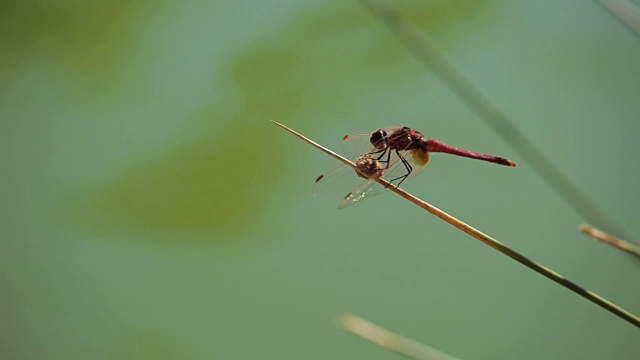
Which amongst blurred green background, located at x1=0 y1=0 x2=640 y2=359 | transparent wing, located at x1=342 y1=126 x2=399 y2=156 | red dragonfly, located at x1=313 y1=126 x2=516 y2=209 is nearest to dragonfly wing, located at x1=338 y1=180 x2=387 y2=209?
red dragonfly, located at x1=313 y1=126 x2=516 y2=209

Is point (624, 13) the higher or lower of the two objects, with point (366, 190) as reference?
higher

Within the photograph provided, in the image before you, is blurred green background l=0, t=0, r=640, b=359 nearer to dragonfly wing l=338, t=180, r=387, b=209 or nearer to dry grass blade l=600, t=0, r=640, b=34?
dragonfly wing l=338, t=180, r=387, b=209

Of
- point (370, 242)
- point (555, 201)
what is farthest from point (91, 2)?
point (555, 201)

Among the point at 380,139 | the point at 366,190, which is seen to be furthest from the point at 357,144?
the point at 366,190

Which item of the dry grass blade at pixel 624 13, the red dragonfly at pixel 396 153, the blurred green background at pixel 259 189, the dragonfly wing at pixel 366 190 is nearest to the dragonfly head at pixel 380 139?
the red dragonfly at pixel 396 153

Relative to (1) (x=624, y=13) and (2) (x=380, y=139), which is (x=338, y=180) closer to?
(2) (x=380, y=139)

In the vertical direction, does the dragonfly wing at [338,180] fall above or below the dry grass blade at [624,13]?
below

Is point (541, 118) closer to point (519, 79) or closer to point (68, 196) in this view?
point (519, 79)

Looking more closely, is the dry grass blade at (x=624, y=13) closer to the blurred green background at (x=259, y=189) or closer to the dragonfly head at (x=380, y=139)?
the dragonfly head at (x=380, y=139)
